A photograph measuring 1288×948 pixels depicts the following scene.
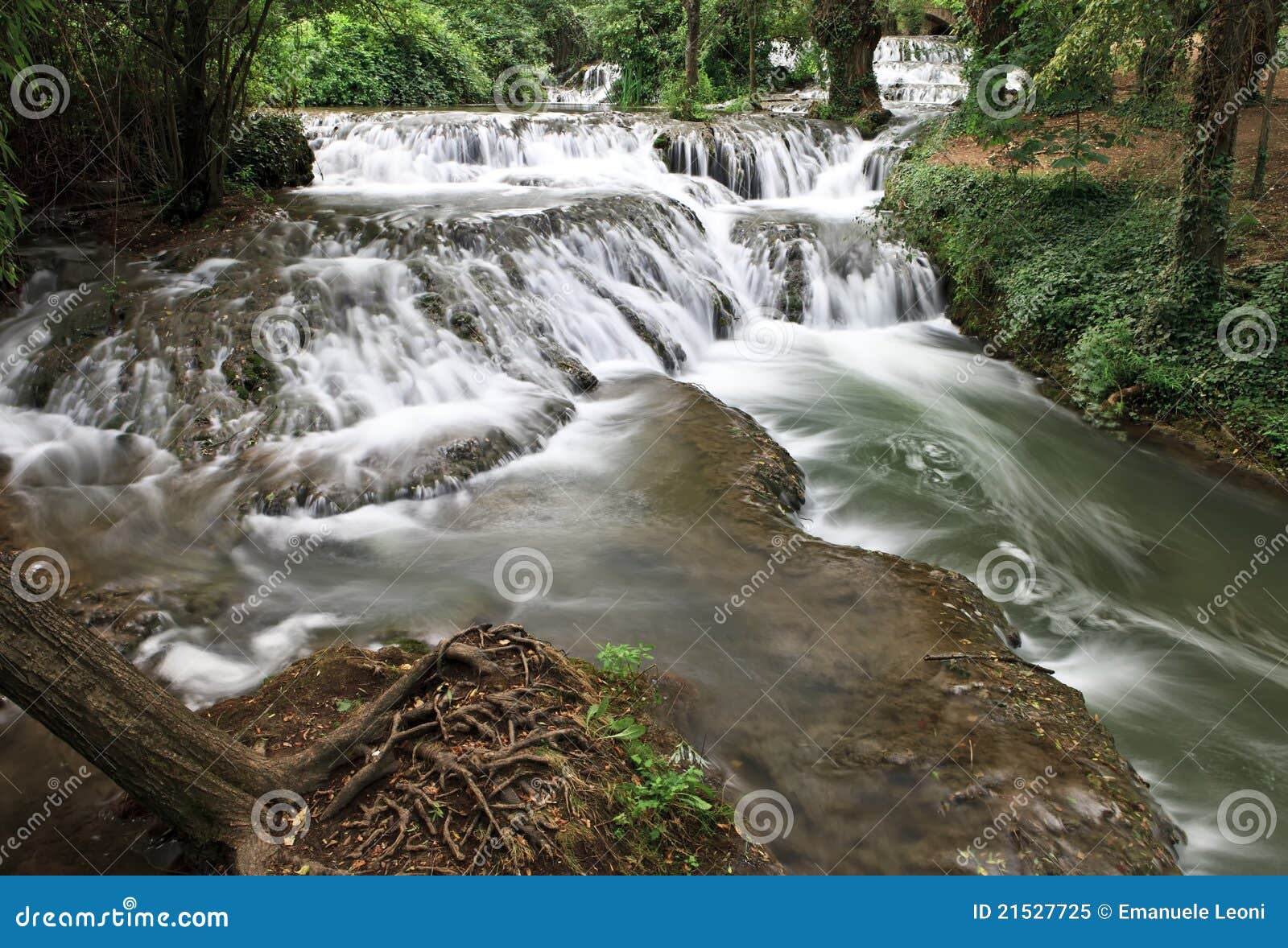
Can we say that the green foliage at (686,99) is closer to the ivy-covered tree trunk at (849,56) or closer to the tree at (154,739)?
the ivy-covered tree trunk at (849,56)

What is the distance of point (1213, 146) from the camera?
8.38 metres

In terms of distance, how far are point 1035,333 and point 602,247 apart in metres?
5.70

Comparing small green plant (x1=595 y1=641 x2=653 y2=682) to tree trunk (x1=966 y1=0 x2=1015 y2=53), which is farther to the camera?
tree trunk (x1=966 y1=0 x2=1015 y2=53)

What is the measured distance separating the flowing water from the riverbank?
45 cm

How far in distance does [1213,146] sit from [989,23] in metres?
6.96

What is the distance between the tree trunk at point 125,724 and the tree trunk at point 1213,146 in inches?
→ 398

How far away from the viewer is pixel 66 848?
330 centimetres

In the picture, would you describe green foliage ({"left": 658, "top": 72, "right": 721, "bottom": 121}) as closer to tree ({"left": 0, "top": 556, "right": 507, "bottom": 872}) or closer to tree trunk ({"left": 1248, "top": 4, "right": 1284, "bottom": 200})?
tree trunk ({"left": 1248, "top": 4, "right": 1284, "bottom": 200})

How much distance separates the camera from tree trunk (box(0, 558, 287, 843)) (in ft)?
8.32

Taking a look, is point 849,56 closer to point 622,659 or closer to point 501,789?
point 622,659

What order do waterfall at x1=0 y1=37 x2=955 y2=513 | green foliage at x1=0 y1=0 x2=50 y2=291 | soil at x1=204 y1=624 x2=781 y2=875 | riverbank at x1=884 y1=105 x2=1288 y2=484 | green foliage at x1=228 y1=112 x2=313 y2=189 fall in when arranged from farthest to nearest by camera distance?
green foliage at x1=228 y1=112 x2=313 y2=189 < riverbank at x1=884 y1=105 x2=1288 y2=484 < waterfall at x1=0 y1=37 x2=955 y2=513 < green foliage at x1=0 y1=0 x2=50 y2=291 < soil at x1=204 y1=624 x2=781 y2=875

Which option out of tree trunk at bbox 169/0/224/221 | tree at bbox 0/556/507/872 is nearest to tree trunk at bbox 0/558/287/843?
tree at bbox 0/556/507/872

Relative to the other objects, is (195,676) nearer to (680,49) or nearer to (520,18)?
(680,49)

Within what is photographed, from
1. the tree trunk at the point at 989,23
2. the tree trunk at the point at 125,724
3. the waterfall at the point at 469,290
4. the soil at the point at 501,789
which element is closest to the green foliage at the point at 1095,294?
the waterfall at the point at 469,290
